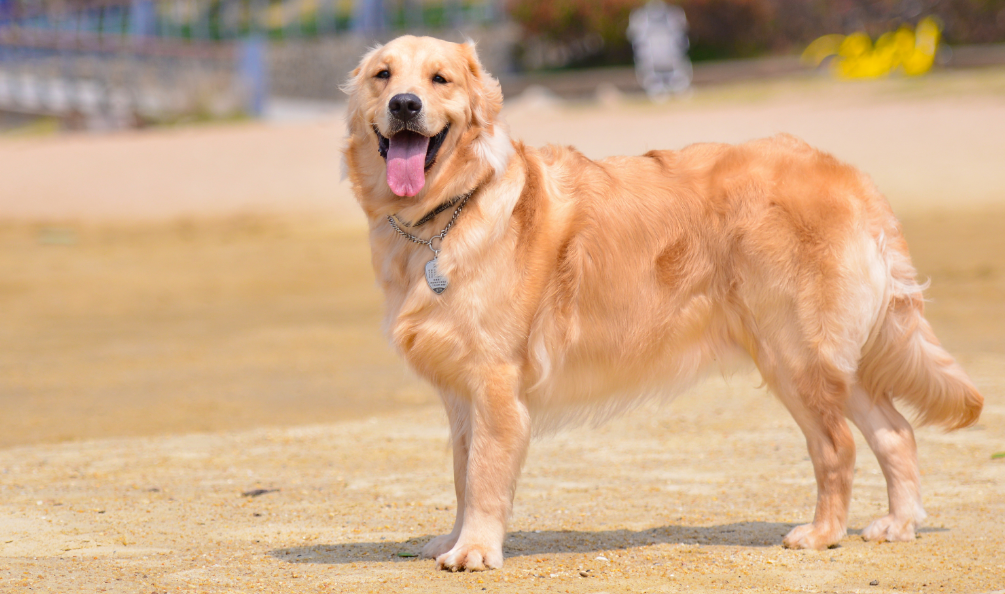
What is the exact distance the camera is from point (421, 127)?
3.98 metres

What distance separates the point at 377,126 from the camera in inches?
161

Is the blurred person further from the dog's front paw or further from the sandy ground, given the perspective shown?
the dog's front paw

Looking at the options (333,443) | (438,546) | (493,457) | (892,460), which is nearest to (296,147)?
(333,443)

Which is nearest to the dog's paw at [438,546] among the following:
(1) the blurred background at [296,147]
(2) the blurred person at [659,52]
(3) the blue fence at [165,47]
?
(1) the blurred background at [296,147]

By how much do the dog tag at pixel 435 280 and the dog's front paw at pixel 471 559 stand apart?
939mm

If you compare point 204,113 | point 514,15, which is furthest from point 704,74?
point 204,113

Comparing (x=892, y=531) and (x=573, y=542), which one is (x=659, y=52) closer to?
(x=892, y=531)

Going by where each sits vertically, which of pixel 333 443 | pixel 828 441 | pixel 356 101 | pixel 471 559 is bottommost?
pixel 333 443

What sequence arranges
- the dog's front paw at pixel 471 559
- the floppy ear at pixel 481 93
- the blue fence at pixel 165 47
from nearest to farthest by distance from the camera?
the dog's front paw at pixel 471 559
the floppy ear at pixel 481 93
the blue fence at pixel 165 47

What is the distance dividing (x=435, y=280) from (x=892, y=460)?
6.45 feet

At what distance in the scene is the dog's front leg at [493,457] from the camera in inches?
158

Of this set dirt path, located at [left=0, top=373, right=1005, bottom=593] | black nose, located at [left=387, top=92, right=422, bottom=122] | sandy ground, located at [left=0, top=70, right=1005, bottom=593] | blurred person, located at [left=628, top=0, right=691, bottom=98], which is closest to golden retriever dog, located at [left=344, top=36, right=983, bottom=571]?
black nose, located at [left=387, top=92, right=422, bottom=122]

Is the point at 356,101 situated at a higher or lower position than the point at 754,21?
lower

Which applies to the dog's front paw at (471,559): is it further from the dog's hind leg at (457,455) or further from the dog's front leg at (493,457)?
the dog's hind leg at (457,455)
